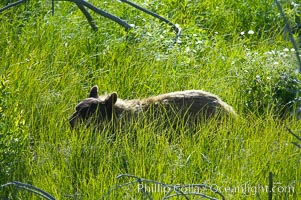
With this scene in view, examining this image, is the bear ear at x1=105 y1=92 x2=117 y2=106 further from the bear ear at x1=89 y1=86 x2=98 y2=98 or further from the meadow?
the meadow

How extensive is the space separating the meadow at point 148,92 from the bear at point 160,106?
0.73ft

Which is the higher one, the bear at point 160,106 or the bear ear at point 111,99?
the bear ear at point 111,99

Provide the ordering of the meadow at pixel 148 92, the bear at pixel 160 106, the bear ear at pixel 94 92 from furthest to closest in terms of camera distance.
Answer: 1. the bear ear at pixel 94 92
2. the bear at pixel 160 106
3. the meadow at pixel 148 92

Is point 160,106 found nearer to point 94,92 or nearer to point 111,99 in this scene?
point 111,99

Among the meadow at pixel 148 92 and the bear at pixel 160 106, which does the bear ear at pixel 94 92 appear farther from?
the meadow at pixel 148 92

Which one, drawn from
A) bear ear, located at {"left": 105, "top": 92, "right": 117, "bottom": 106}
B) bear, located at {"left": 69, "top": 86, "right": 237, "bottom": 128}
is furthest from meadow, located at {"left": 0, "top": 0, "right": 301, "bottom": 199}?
bear ear, located at {"left": 105, "top": 92, "right": 117, "bottom": 106}

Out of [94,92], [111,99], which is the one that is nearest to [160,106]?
[111,99]

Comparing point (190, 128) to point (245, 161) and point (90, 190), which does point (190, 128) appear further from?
point (90, 190)

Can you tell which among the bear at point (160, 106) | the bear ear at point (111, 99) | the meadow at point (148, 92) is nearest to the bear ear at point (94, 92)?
the bear at point (160, 106)

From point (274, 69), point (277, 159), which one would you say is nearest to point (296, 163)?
point (277, 159)

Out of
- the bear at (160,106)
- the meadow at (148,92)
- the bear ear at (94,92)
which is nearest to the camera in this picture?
the meadow at (148,92)

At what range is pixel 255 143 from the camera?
251 inches

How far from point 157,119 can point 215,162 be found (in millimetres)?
1097

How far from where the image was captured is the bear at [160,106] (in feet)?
24.0
